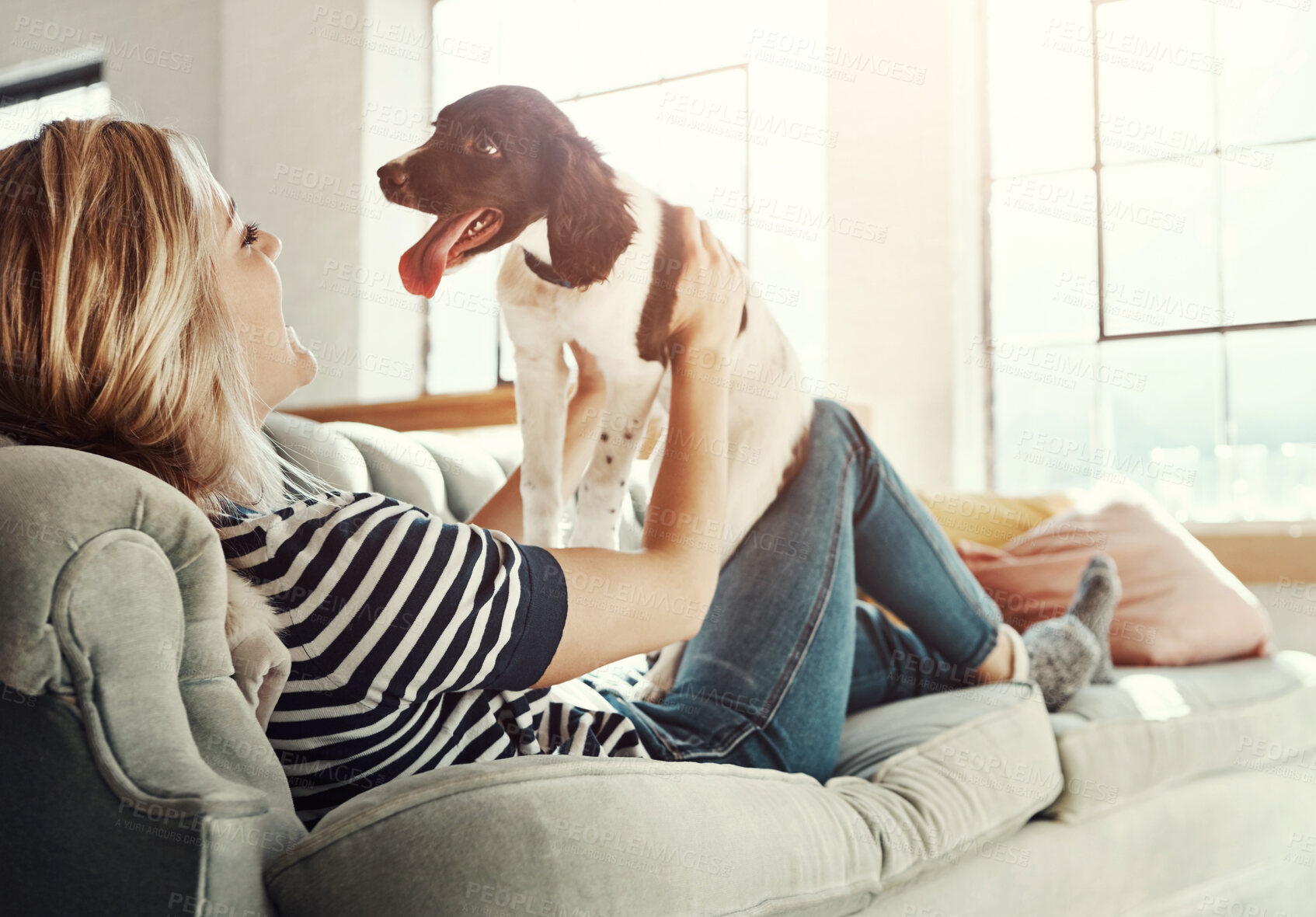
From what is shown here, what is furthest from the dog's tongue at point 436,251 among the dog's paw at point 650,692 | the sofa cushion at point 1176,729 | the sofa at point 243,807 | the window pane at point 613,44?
the window pane at point 613,44

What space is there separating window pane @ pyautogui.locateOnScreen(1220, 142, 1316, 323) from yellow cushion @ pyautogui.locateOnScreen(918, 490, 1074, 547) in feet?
2.67

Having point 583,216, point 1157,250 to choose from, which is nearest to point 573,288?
point 583,216

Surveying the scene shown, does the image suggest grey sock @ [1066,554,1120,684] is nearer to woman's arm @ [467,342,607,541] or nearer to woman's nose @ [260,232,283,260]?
woman's arm @ [467,342,607,541]

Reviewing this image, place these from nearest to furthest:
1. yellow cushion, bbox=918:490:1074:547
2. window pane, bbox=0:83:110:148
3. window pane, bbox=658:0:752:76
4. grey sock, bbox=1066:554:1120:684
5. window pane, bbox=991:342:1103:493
A: 1. grey sock, bbox=1066:554:1120:684
2. window pane, bbox=0:83:110:148
3. yellow cushion, bbox=918:490:1074:547
4. window pane, bbox=658:0:752:76
5. window pane, bbox=991:342:1103:493

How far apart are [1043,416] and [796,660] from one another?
1866 millimetres

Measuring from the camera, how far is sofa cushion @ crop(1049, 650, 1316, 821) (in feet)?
3.49

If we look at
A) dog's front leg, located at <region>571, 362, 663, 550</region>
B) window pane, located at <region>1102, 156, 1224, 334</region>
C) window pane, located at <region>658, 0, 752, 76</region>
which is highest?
window pane, located at <region>658, 0, 752, 76</region>

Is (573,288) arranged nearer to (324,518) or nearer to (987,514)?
(324,518)

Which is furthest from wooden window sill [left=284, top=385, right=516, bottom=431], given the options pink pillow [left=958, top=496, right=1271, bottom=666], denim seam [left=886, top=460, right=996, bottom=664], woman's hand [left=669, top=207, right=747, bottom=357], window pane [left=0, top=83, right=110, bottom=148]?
pink pillow [left=958, top=496, right=1271, bottom=666]

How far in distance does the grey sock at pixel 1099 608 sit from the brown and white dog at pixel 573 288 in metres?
0.65

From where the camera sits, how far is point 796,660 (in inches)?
36.3

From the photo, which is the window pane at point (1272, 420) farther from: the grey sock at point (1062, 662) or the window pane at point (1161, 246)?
the grey sock at point (1062, 662)

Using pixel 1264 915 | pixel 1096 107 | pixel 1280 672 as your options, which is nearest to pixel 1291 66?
pixel 1096 107

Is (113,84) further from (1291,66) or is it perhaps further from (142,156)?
(1291,66)
